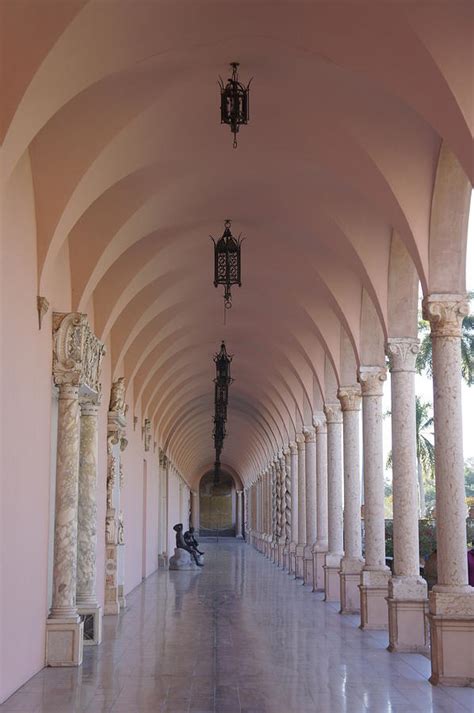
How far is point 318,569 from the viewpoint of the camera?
23703 millimetres

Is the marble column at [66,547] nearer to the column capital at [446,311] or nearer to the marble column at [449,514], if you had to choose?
the marble column at [449,514]

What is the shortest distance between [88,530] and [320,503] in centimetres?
1134

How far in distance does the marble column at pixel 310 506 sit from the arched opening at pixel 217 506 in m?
46.1

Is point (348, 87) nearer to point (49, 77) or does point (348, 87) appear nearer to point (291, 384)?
point (49, 77)

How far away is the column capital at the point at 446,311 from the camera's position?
11508 millimetres

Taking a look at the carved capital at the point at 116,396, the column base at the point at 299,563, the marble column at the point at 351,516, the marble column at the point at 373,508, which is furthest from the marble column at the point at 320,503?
the carved capital at the point at 116,396

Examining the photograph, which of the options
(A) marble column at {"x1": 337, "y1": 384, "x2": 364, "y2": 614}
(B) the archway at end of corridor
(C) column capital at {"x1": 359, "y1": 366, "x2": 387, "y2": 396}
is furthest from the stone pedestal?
(B) the archway at end of corridor

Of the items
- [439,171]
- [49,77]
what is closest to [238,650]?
[439,171]

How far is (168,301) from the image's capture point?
64.6 feet

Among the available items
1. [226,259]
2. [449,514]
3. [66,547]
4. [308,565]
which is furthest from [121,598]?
[449,514]

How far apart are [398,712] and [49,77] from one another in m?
7.02

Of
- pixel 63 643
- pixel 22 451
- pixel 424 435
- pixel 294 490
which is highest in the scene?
pixel 424 435

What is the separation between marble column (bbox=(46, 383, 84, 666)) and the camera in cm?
1186

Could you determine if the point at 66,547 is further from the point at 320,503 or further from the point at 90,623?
the point at 320,503
